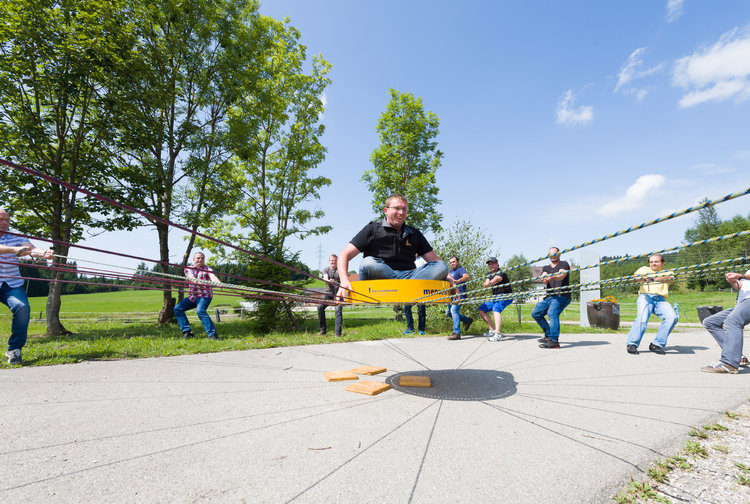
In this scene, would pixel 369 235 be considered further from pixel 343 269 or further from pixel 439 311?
pixel 439 311

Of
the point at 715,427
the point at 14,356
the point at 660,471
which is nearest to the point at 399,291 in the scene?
the point at 660,471

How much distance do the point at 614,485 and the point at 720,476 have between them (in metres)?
0.74

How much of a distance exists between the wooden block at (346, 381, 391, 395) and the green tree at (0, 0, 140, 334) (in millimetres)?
8468

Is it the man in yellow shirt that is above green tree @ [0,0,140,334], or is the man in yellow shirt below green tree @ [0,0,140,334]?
below

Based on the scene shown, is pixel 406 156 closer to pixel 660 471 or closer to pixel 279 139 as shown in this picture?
pixel 279 139

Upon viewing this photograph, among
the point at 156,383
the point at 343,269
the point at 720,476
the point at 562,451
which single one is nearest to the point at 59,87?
the point at 156,383

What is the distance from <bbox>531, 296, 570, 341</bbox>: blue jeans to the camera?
6.32 m

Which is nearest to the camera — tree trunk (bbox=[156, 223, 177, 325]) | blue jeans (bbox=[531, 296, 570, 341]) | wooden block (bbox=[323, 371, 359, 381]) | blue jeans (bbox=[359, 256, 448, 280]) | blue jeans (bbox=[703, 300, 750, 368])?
blue jeans (bbox=[359, 256, 448, 280])

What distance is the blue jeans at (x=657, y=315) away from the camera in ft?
18.3

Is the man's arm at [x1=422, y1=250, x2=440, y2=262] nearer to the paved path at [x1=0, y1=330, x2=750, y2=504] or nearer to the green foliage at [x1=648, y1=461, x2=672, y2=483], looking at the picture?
the paved path at [x1=0, y1=330, x2=750, y2=504]

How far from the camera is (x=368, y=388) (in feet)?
11.3

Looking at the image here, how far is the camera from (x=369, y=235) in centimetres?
378

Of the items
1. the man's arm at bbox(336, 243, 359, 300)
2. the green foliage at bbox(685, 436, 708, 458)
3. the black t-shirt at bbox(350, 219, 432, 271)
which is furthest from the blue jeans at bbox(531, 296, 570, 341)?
the man's arm at bbox(336, 243, 359, 300)

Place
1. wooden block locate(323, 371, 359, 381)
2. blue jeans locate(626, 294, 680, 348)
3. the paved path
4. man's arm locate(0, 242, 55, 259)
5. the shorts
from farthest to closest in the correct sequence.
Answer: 1. the shorts
2. blue jeans locate(626, 294, 680, 348)
3. wooden block locate(323, 371, 359, 381)
4. man's arm locate(0, 242, 55, 259)
5. the paved path
